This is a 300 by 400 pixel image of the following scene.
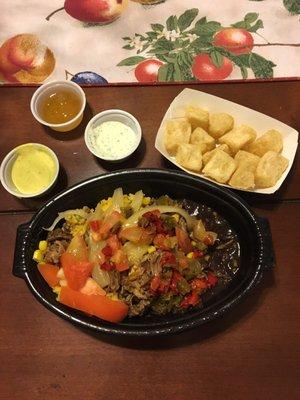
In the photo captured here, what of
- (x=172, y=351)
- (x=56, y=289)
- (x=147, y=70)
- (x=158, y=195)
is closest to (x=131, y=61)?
(x=147, y=70)

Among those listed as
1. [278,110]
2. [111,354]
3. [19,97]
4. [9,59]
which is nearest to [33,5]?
[9,59]

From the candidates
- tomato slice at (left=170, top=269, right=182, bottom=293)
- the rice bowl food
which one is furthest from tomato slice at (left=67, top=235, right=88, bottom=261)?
tomato slice at (left=170, top=269, right=182, bottom=293)

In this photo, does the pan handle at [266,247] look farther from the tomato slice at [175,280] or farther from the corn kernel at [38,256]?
the corn kernel at [38,256]

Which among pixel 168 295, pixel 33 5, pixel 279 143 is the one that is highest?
pixel 33 5

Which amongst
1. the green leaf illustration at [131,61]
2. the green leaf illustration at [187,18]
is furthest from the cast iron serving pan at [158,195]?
the green leaf illustration at [187,18]

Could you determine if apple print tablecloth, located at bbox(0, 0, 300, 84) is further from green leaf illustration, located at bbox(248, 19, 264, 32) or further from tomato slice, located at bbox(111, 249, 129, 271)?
tomato slice, located at bbox(111, 249, 129, 271)

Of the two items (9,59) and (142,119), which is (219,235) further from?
(9,59)
